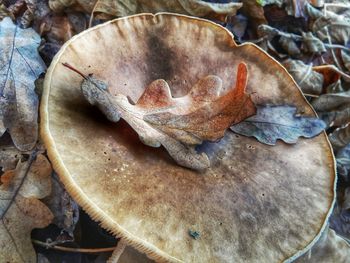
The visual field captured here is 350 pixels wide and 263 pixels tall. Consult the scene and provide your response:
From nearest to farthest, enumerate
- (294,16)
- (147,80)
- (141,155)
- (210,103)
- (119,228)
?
(119,228) < (141,155) < (210,103) < (147,80) < (294,16)

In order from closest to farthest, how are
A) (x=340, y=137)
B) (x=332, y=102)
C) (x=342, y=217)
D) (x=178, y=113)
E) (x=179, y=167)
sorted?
1. (x=179, y=167)
2. (x=178, y=113)
3. (x=342, y=217)
4. (x=340, y=137)
5. (x=332, y=102)

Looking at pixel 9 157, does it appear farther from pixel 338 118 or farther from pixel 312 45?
pixel 312 45

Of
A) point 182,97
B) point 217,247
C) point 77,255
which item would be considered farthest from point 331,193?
point 77,255

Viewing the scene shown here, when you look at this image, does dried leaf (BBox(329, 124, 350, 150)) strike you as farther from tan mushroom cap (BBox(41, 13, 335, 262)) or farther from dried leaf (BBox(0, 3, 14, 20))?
dried leaf (BBox(0, 3, 14, 20))

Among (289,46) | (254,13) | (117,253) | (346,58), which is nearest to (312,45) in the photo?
(289,46)

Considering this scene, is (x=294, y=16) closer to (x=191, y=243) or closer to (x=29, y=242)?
(x=191, y=243)

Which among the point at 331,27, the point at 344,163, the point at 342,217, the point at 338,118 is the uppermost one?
the point at 331,27

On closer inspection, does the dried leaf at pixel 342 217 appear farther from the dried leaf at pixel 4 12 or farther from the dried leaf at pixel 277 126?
the dried leaf at pixel 4 12
